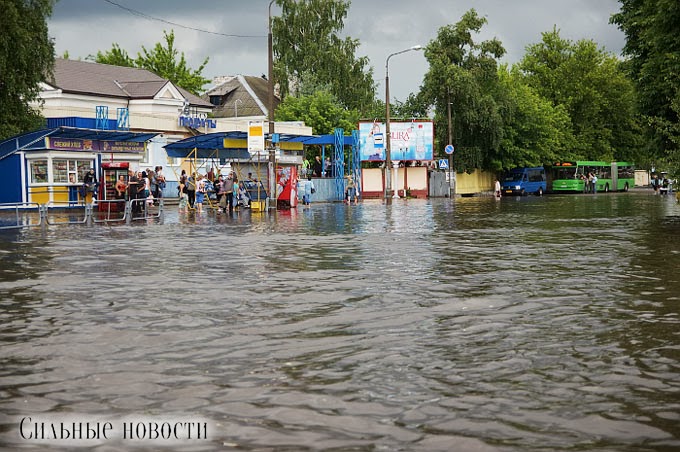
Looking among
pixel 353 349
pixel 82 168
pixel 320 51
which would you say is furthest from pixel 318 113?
pixel 353 349

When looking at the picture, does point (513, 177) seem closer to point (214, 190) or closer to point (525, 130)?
point (525, 130)

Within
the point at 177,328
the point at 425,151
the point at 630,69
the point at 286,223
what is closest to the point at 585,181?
the point at 425,151

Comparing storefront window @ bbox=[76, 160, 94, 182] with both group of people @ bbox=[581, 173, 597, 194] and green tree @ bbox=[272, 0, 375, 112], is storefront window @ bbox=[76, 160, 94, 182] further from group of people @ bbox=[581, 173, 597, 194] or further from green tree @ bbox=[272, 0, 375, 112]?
group of people @ bbox=[581, 173, 597, 194]

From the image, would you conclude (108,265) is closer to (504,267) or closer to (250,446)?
(504,267)

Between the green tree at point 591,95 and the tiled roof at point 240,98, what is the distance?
29.7 metres

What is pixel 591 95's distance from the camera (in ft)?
334

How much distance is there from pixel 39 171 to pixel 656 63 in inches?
996

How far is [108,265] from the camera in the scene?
53.8ft

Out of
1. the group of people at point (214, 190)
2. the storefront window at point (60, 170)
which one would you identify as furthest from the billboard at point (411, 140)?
the storefront window at point (60, 170)

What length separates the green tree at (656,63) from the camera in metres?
30.8

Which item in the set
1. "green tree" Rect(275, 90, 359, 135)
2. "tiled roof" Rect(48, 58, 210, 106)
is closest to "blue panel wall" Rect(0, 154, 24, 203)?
"tiled roof" Rect(48, 58, 210, 106)

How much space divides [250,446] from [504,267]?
1040 centimetres

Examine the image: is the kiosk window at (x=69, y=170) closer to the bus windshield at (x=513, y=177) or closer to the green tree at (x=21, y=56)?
the green tree at (x=21, y=56)

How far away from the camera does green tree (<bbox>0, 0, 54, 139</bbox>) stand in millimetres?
37938
